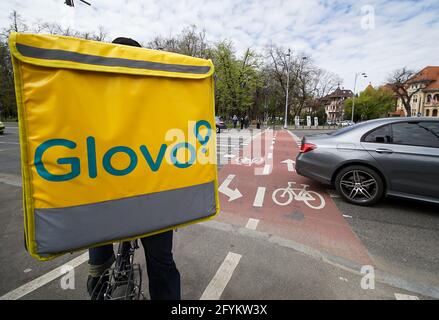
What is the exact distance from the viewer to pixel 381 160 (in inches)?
150

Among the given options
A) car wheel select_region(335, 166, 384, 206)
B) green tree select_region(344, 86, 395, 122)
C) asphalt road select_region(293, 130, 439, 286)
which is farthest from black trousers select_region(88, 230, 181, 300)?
green tree select_region(344, 86, 395, 122)

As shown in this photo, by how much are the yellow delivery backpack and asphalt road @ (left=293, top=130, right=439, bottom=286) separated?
254 cm

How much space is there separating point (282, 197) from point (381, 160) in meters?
1.79

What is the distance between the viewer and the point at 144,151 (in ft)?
3.70

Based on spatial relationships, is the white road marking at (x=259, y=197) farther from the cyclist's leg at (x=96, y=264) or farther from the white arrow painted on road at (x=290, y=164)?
the cyclist's leg at (x=96, y=264)

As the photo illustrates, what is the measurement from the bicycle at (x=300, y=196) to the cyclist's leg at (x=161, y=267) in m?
2.97

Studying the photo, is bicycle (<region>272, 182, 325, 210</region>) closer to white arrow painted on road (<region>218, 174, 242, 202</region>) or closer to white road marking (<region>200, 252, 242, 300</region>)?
white arrow painted on road (<region>218, 174, 242, 202</region>)

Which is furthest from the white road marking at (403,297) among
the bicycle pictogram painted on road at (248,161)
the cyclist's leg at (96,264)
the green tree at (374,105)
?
the green tree at (374,105)

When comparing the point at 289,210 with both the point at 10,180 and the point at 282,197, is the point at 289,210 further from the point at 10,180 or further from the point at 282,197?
A: the point at 10,180

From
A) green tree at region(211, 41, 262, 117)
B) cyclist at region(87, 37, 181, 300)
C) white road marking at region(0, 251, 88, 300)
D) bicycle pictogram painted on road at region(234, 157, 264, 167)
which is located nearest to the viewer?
cyclist at region(87, 37, 181, 300)

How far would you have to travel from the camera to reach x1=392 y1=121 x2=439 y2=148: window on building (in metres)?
3.58

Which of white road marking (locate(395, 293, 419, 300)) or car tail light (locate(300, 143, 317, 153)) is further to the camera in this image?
car tail light (locate(300, 143, 317, 153))
